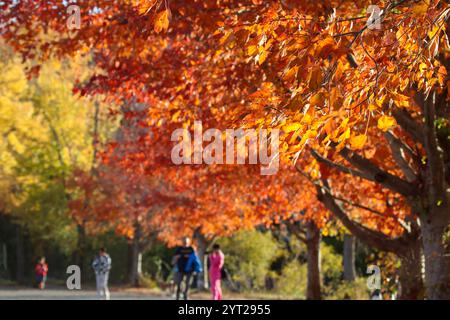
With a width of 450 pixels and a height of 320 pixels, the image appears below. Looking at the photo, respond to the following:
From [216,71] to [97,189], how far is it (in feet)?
96.2

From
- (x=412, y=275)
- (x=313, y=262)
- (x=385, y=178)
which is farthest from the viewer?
(x=313, y=262)

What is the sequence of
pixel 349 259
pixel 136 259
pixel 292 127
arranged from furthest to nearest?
1. pixel 136 259
2. pixel 349 259
3. pixel 292 127

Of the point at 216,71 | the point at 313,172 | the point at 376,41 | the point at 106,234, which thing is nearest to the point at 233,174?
the point at 313,172

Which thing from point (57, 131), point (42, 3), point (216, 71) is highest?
point (57, 131)

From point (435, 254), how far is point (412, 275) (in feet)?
15.1

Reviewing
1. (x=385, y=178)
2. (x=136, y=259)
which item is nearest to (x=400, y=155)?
(x=385, y=178)

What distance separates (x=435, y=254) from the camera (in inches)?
561

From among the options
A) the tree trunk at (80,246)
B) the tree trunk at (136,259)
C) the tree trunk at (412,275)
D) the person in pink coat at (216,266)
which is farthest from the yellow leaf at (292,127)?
the tree trunk at (80,246)

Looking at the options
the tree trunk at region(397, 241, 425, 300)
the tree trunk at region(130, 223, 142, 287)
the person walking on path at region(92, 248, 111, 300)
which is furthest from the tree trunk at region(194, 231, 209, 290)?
the tree trunk at region(397, 241, 425, 300)

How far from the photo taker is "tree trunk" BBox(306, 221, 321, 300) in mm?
31498

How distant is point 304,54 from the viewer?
6781mm

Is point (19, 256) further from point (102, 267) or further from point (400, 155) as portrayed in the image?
point (400, 155)

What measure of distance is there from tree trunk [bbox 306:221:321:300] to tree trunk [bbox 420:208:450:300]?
55.2ft

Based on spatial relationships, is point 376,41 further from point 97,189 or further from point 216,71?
point 97,189
